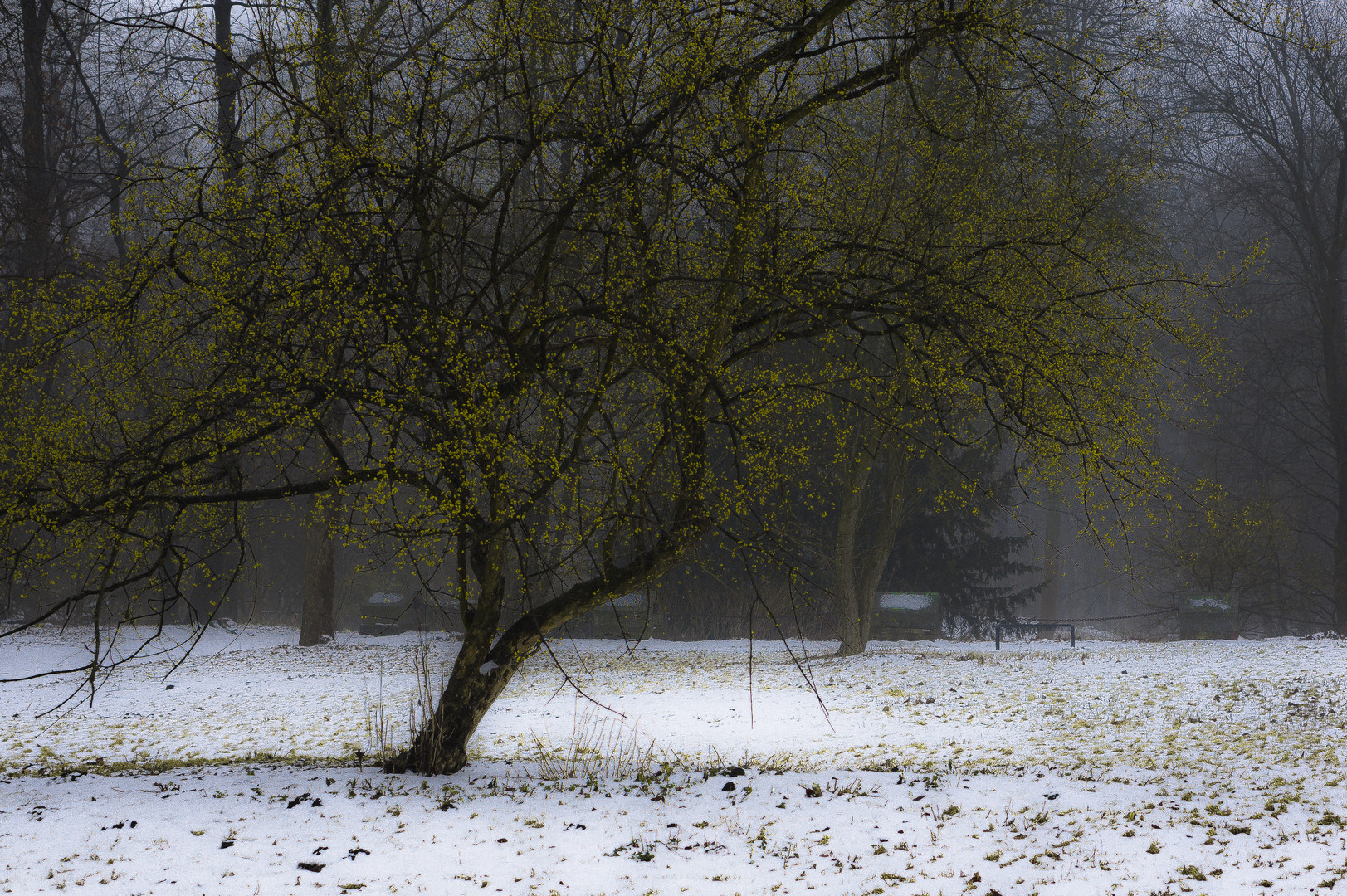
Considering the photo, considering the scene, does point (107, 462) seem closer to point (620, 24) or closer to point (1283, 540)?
point (620, 24)

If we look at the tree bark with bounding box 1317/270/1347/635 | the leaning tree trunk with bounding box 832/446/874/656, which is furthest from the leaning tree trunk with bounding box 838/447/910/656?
the tree bark with bounding box 1317/270/1347/635

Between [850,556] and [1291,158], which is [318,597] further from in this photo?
[1291,158]

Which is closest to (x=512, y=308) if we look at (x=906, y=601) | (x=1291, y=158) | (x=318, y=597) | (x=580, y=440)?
(x=580, y=440)

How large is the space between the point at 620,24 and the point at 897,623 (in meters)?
16.2

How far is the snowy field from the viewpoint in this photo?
15.0 ft

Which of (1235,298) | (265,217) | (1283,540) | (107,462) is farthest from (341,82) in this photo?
(1235,298)

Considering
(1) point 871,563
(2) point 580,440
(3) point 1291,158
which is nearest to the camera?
(2) point 580,440

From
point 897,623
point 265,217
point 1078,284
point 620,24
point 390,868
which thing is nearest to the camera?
point 390,868

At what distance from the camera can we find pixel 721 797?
584 centimetres

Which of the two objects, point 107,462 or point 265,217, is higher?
point 265,217

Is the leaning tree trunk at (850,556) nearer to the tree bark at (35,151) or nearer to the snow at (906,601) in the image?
the snow at (906,601)

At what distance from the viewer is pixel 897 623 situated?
20.3 metres

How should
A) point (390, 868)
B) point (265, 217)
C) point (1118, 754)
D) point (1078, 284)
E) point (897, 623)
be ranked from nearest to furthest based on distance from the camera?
1. point (390, 868)
2. point (265, 217)
3. point (1118, 754)
4. point (1078, 284)
5. point (897, 623)

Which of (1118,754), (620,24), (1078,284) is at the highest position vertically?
(620,24)
